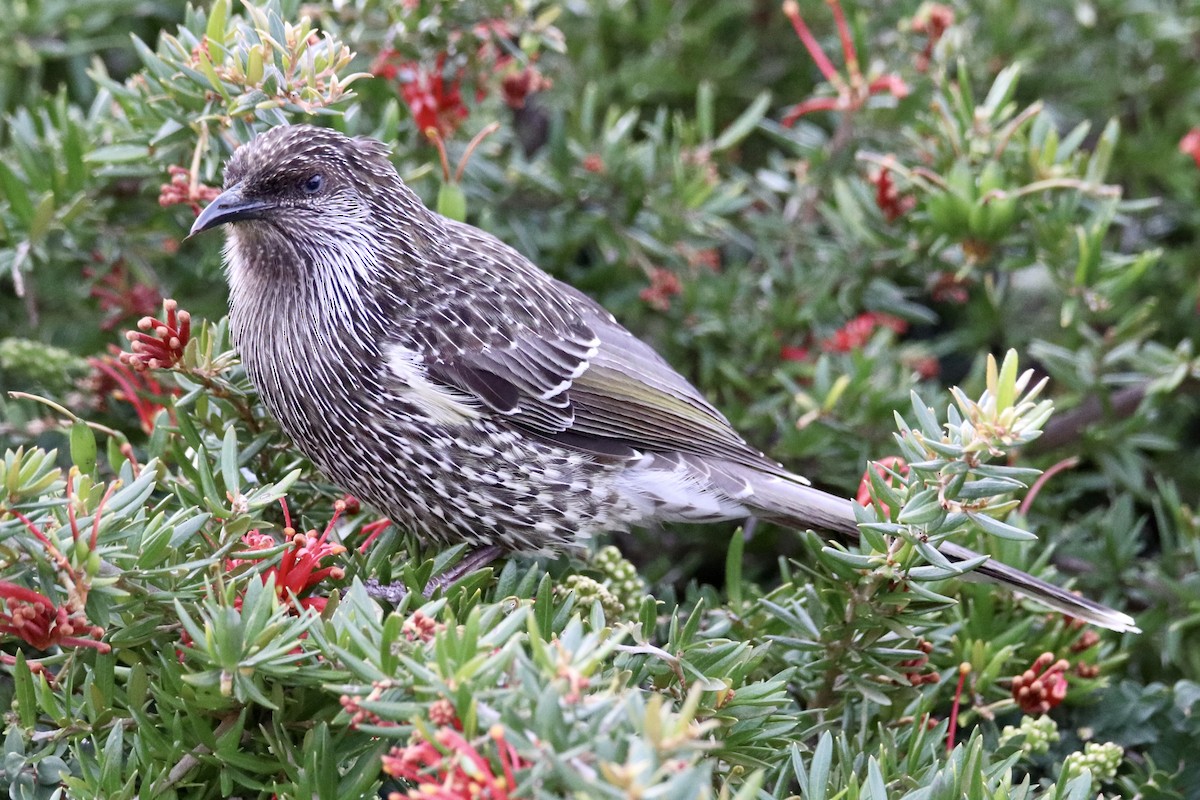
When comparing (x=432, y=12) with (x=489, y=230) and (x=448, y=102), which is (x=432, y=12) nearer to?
(x=448, y=102)

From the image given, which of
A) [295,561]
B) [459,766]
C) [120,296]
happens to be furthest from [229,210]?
[459,766]

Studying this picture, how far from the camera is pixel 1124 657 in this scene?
9.46 ft

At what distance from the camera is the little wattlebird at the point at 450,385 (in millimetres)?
2943

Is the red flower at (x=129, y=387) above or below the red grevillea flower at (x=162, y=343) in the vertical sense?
below

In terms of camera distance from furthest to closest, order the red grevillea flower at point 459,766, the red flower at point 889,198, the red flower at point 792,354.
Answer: the red flower at point 792,354 → the red flower at point 889,198 → the red grevillea flower at point 459,766

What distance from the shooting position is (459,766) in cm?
167

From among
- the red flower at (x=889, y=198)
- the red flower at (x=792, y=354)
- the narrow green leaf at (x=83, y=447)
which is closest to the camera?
the narrow green leaf at (x=83, y=447)

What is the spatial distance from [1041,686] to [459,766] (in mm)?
1593

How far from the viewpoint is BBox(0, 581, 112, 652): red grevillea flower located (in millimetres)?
1989

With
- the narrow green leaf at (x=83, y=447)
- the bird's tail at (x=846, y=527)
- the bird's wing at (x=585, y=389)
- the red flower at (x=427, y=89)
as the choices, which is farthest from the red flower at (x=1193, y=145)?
the narrow green leaf at (x=83, y=447)

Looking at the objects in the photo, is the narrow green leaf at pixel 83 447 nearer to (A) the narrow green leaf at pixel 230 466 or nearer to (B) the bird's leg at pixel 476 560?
(A) the narrow green leaf at pixel 230 466

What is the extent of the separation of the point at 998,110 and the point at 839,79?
1.81ft

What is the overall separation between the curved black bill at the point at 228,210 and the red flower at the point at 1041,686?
2.07 meters

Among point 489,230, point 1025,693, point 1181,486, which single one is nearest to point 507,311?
point 489,230
